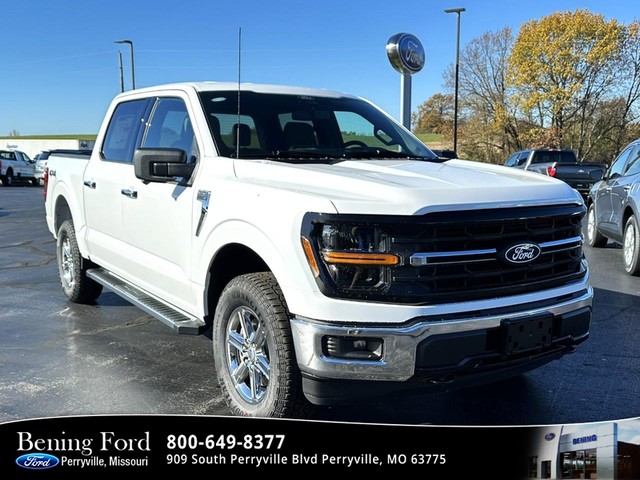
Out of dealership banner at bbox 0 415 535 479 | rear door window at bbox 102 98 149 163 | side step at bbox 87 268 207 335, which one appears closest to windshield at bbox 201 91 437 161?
rear door window at bbox 102 98 149 163

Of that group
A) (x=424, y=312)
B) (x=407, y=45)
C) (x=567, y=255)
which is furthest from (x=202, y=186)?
(x=407, y=45)

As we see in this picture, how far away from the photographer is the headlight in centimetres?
275

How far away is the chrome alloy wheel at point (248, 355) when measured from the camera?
3.19 m

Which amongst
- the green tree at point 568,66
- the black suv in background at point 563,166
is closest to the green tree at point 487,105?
the green tree at point 568,66

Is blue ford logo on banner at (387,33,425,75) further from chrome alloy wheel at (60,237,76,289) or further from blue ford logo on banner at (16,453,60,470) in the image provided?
blue ford logo on banner at (16,453,60,470)

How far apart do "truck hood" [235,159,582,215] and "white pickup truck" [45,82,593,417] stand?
1cm

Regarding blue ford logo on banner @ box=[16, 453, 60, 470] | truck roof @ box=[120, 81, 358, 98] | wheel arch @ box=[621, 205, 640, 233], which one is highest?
truck roof @ box=[120, 81, 358, 98]

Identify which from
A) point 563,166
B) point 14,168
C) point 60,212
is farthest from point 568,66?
point 60,212

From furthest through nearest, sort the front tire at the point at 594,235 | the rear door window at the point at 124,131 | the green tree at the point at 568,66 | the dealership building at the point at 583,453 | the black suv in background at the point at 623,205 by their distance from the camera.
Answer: the green tree at the point at 568,66, the front tire at the point at 594,235, the black suv in background at the point at 623,205, the rear door window at the point at 124,131, the dealership building at the point at 583,453

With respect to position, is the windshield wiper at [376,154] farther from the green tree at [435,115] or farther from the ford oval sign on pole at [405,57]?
the green tree at [435,115]

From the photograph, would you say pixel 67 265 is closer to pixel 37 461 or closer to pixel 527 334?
pixel 37 461

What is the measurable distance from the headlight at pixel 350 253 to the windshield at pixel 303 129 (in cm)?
125

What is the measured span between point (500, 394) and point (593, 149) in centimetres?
3938

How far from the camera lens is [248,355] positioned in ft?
10.8
